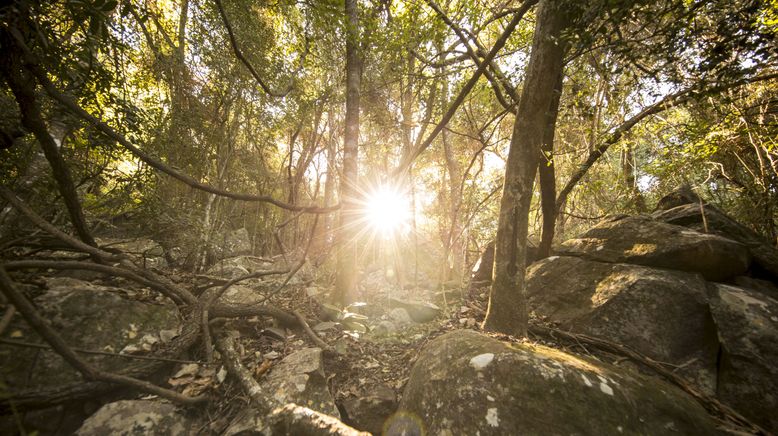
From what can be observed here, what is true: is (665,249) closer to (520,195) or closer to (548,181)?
(548,181)

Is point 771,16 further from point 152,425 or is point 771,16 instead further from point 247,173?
point 247,173

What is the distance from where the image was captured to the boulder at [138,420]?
2.23 metres

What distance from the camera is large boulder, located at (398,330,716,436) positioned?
2.09m

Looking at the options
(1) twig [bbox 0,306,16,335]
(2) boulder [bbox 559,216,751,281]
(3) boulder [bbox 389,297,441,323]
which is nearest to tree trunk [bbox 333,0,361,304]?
(3) boulder [bbox 389,297,441,323]

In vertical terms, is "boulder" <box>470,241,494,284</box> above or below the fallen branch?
above

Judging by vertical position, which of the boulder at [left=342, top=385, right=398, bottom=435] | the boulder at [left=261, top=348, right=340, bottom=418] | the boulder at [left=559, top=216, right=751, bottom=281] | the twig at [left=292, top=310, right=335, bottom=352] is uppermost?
the boulder at [left=559, top=216, right=751, bottom=281]

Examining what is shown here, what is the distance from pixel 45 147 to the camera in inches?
101

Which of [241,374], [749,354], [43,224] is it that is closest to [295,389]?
[241,374]

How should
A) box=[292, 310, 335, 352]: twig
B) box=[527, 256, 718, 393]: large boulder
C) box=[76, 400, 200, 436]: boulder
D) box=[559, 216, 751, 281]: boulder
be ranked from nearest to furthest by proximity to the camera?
1. box=[76, 400, 200, 436]: boulder
2. box=[527, 256, 718, 393]: large boulder
3. box=[292, 310, 335, 352]: twig
4. box=[559, 216, 751, 281]: boulder

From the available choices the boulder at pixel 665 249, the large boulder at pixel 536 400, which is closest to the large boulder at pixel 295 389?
the large boulder at pixel 536 400

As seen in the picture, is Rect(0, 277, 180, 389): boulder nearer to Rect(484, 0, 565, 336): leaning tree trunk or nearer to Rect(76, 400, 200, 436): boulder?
Rect(76, 400, 200, 436): boulder

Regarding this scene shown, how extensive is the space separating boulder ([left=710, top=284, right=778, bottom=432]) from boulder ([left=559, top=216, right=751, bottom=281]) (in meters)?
0.53

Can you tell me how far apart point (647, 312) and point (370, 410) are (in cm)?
355

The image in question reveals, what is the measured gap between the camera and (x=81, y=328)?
277 centimetres
